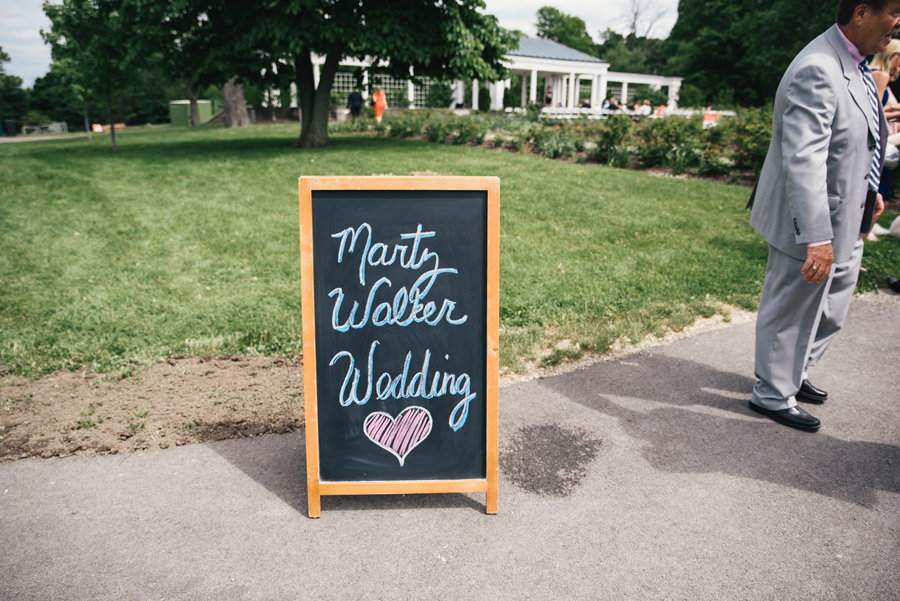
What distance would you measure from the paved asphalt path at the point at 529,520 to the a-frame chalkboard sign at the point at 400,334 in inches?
8.5

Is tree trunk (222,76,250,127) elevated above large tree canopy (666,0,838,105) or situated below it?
below

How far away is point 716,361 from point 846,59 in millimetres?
2029

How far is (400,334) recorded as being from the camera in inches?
99.6

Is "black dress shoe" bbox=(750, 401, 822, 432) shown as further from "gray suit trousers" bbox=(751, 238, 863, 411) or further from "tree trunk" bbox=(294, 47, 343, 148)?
"tree trunk" bbox=(294, 47, 343, 148)

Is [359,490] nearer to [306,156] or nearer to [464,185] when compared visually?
[464,185]

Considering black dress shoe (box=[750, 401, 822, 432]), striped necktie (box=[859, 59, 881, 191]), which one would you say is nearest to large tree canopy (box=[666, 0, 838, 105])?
striped necktie (box=[859, 59, 881, 191])

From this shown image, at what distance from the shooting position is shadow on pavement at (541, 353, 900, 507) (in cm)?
284

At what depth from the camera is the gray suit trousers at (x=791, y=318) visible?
3.15 m

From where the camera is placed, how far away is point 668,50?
243ft

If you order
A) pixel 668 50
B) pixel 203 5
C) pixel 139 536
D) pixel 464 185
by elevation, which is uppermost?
pixel 668 50

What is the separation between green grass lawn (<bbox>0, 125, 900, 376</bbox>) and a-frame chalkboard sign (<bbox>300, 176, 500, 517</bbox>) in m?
1.45

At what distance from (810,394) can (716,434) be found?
845 millimetres

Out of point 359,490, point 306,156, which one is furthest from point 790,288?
point 306,156

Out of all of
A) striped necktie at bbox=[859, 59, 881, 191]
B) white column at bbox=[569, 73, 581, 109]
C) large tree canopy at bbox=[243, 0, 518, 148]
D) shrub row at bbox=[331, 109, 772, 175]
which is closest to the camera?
striped necktie at bbox=[859, 59, 881, 191]
